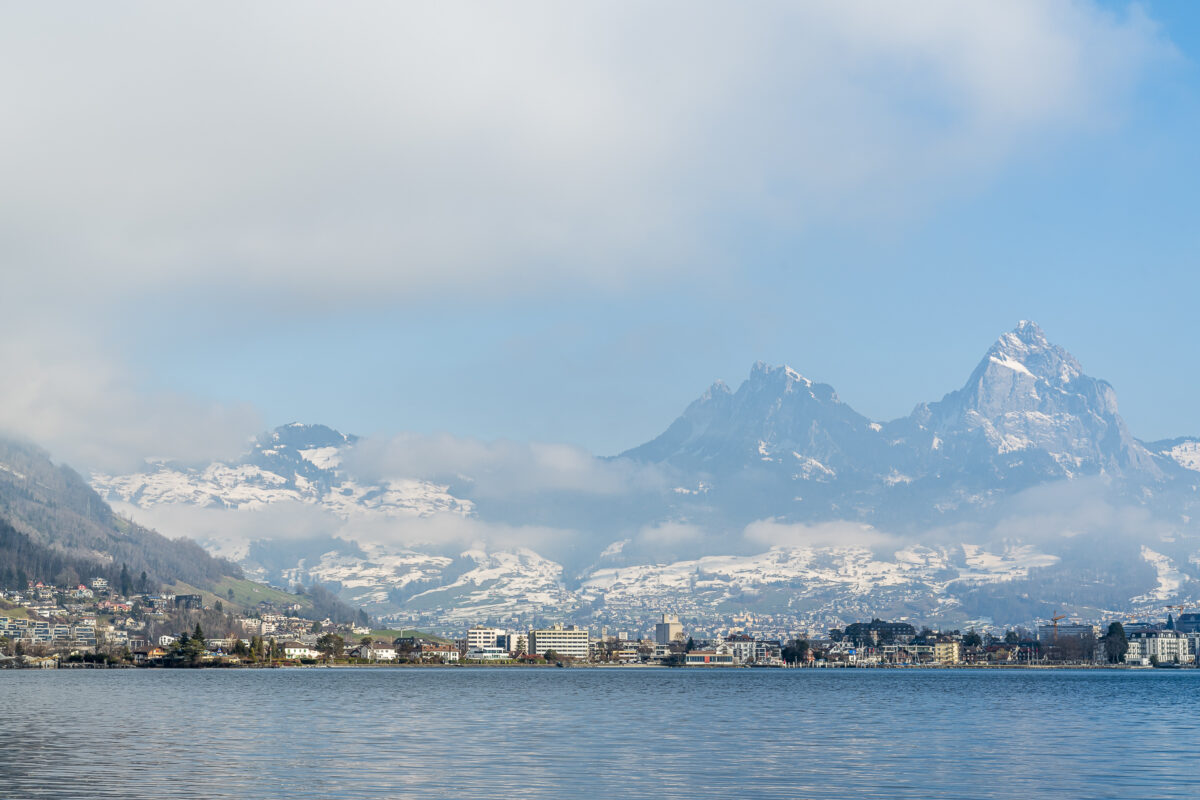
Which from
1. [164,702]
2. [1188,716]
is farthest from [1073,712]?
[164,702]

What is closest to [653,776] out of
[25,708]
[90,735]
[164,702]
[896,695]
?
[90,735]

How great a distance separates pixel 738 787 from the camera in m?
54.3

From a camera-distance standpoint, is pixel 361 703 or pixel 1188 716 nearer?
pixel 1188 716

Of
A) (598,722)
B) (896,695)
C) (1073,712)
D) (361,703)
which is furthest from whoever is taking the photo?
(896,695)

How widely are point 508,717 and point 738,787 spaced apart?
151 feet

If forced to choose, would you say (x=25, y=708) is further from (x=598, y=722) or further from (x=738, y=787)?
(x=738, y=787)

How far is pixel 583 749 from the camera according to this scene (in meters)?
70.1

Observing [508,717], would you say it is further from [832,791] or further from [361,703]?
[832,791]

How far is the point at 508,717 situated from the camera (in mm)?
98188

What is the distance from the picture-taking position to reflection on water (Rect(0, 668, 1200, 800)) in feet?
177

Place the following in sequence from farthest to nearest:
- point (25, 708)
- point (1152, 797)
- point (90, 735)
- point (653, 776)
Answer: point (25, 708), point (90, 735), point (653, 776), point (1152, 797)

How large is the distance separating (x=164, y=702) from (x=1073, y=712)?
74464 millimetres

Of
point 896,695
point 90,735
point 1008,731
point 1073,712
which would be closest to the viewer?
point 90,735

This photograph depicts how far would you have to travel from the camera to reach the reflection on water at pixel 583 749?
54.0 metres
